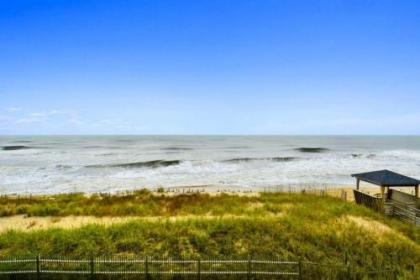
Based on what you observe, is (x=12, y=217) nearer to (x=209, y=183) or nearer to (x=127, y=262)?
(x=127, y=262)

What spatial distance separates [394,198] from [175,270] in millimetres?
16535

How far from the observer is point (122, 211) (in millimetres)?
17312

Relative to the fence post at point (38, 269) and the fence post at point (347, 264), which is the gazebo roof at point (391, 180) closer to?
the fence post at point (347, 264)

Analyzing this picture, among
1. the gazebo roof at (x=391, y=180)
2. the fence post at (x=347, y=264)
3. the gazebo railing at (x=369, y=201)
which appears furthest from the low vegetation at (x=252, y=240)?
the gazebo roof at (x=391, y=180)

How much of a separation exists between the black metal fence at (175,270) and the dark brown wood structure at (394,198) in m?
7.25

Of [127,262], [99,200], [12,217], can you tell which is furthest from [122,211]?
[127,262]

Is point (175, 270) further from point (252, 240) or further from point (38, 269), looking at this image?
point (38, 269)

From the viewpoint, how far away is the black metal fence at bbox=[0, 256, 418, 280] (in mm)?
9781

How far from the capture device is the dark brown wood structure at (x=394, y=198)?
1605cm

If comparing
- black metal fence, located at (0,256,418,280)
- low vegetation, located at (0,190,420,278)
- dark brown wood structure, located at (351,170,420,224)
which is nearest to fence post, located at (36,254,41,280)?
black metal fence, located at (0,256,418,280)

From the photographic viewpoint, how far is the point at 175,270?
10.2 meters

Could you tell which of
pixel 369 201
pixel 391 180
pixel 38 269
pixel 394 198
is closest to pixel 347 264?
pixel 369 201

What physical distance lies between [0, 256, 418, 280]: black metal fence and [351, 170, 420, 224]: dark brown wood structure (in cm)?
725

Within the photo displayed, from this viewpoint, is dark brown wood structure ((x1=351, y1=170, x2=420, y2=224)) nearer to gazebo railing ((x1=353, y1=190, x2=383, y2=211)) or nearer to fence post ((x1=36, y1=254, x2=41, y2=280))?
gazebo railing ((x1=353, y1=190, x2=383, y2=211))
